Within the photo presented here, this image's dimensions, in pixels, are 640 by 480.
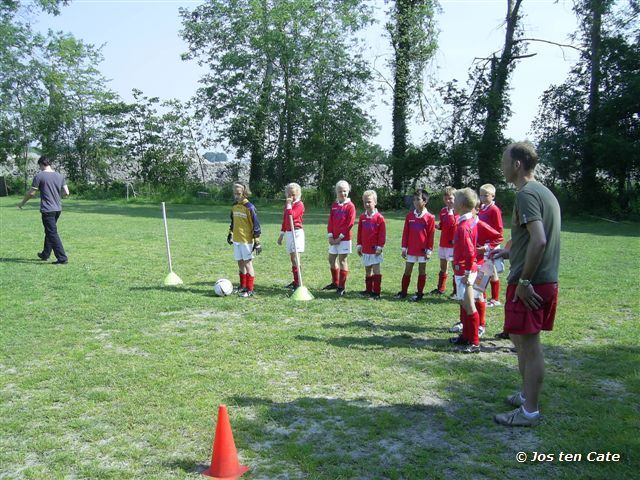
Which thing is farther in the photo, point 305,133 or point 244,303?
point 305,133

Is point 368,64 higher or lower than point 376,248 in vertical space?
higher

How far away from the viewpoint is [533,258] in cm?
390

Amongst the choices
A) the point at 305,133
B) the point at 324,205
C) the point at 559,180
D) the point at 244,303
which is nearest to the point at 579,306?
the point at 244,303

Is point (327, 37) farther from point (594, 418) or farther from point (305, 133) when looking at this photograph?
point (594, 418)

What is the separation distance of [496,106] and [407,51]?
21.3 feet

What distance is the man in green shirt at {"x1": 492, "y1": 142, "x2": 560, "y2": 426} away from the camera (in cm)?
394

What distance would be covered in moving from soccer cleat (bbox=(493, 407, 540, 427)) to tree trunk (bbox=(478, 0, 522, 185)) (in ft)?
77.3

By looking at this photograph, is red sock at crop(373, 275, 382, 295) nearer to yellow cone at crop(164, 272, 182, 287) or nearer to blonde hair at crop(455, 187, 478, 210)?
blonde hair at crop(455, 187, 478, 210)

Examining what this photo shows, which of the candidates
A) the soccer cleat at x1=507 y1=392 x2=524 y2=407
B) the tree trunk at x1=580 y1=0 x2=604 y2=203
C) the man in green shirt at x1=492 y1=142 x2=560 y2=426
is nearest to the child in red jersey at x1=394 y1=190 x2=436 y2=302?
the soccer cleat at x1=507 y1=392 x2=524 y2=407

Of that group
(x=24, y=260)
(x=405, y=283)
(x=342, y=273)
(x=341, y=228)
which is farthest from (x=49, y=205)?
(x=405, y=283)

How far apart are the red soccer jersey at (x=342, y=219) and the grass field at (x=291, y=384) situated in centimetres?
103

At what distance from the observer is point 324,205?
98.3 feet

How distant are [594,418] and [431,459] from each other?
1519mm

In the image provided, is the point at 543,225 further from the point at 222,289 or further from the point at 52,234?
the point at 52,234
